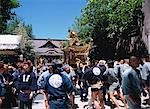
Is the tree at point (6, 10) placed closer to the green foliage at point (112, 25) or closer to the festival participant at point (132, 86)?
the green foliage at point (112, 25)

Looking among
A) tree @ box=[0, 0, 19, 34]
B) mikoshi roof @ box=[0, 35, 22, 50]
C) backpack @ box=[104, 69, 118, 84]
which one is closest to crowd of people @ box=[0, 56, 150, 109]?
backpack @ box=[104, 69, 118, 84]

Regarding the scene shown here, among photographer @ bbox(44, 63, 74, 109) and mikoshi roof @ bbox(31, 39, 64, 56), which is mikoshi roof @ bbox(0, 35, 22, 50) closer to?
photographer @ bbox(44, 63, 74, 109)

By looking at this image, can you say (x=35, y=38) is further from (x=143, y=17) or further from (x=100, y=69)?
(x=100, y=69)

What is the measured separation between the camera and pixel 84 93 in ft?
68.8

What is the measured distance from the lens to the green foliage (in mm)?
31703

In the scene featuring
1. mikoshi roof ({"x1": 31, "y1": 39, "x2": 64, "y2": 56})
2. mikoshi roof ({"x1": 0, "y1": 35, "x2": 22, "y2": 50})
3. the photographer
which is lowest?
the photographer

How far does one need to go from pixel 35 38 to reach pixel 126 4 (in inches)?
2684

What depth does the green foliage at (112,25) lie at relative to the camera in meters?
31.7

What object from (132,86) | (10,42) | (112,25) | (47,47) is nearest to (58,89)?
(132,86)

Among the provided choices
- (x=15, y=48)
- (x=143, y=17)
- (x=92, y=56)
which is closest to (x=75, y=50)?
(x=92, y=56)

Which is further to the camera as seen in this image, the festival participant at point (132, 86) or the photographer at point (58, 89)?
the festival participant at point (132, 86)

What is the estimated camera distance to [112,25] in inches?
1335

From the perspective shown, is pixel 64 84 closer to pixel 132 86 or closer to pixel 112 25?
pixel 132 86

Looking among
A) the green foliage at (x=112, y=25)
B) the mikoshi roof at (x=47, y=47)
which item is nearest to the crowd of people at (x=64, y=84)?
the green foliage at (x=112, y=25)
